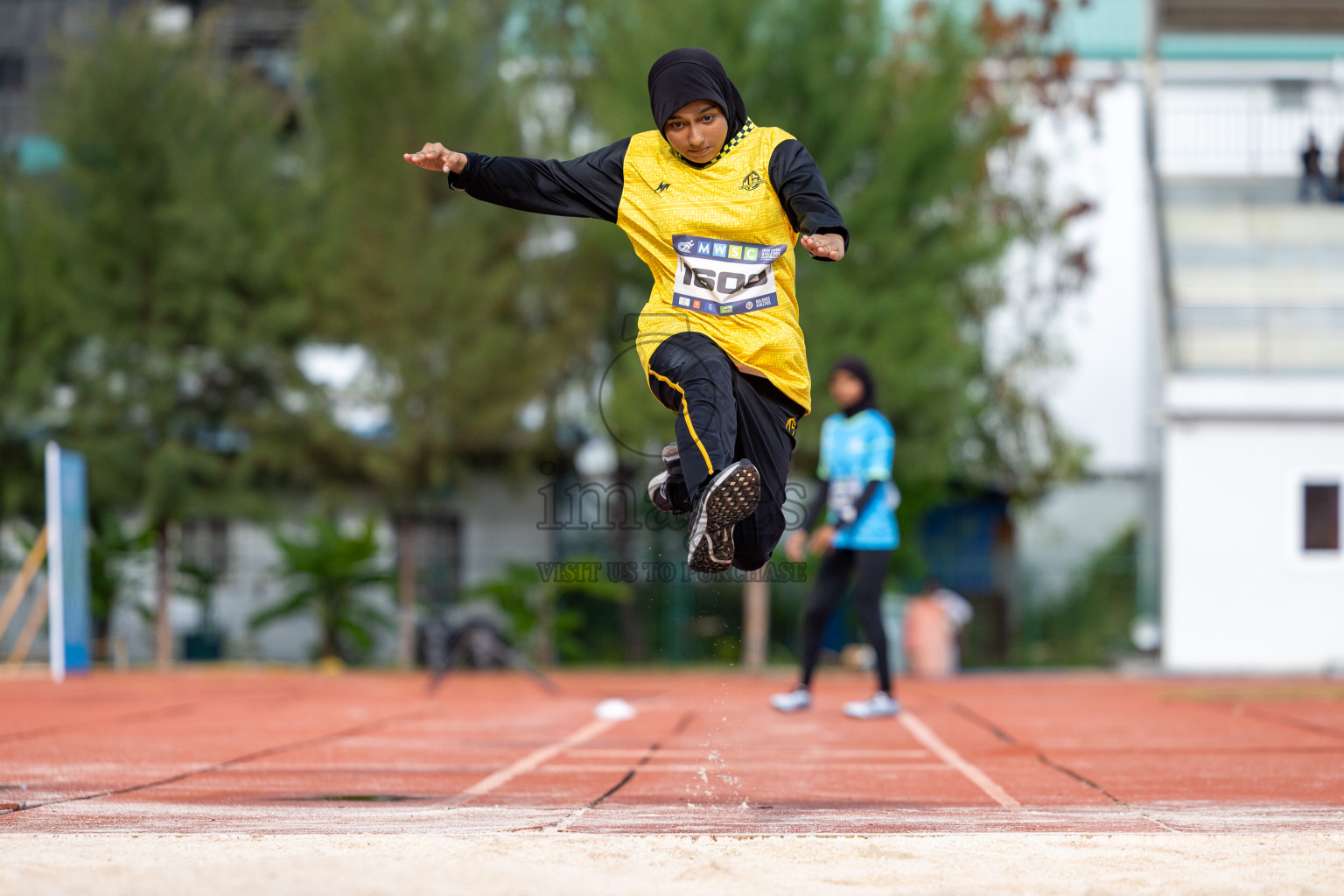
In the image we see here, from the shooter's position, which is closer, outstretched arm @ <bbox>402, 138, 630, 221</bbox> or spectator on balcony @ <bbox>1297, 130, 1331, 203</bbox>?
outstretched arm @ <bbox>402, 138, 630, 221</bbox>

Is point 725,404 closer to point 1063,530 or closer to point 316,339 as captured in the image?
point 316,339

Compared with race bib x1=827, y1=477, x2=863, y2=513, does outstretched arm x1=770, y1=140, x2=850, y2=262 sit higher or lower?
higher

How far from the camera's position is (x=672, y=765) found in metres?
6.34

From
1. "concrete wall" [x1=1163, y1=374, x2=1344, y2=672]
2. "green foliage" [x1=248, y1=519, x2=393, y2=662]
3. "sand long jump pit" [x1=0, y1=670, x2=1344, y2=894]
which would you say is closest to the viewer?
"sand long jump pit" [x1=0, y1=670, x2=1344, y2=894]

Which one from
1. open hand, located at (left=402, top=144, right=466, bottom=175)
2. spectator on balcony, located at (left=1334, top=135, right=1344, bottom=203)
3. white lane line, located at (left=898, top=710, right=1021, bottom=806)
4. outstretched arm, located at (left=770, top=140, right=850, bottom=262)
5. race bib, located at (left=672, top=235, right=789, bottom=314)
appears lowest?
white lane line, located at (left=898, top=710, right=1021, bottom=806)

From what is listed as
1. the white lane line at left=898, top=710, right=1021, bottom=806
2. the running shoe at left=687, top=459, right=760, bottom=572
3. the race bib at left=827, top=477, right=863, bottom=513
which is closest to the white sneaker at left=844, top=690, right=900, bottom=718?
the white lane line at left=898, top=710, right=1021, bottom=806

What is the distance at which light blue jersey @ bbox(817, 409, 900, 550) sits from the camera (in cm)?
844

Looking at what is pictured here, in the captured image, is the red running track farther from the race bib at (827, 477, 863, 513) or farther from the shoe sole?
the race bib at (827, 477, 863, 513)

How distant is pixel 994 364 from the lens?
19375 mm

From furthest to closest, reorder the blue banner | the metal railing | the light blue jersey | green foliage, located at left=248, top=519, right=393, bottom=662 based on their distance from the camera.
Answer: green foliage, located at left=248, top=519, right=393, bottom=662
the metal railing
the blue banner
the light blue jersey

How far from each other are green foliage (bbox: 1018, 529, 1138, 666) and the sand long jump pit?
8.18m

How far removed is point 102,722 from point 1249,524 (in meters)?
12.6

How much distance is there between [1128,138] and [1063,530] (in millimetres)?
7423

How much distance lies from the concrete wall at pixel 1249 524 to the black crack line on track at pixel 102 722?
1112 cm
